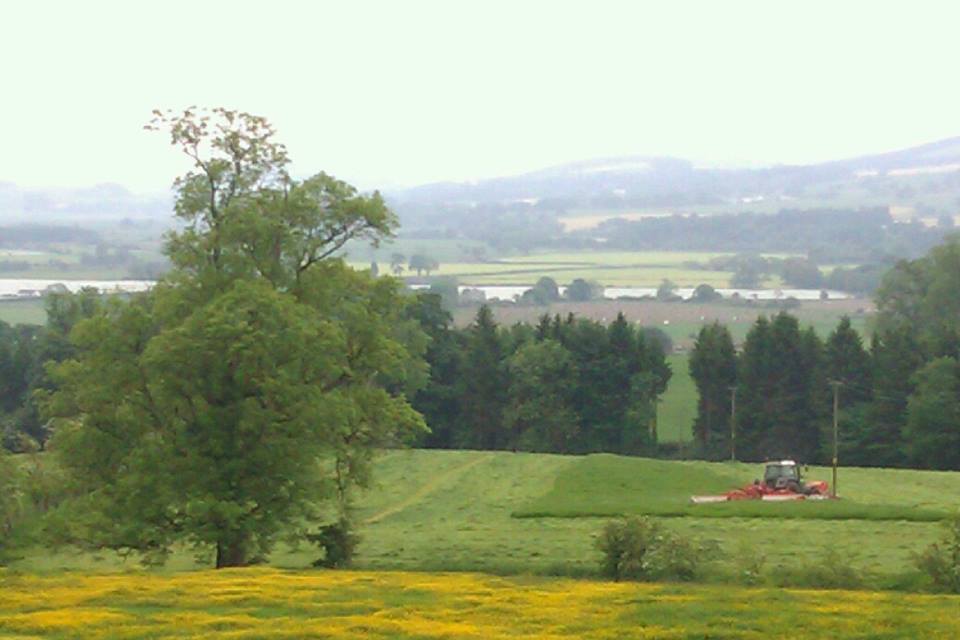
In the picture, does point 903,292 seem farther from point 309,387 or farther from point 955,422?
point 309,387

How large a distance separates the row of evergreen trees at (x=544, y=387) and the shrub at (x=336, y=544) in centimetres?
5139

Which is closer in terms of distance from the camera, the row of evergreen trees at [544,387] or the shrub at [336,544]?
the shrub at [336,544]

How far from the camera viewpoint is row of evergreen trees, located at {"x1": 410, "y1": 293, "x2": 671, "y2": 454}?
9306 centimetres

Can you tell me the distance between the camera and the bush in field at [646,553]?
34312 millimetres

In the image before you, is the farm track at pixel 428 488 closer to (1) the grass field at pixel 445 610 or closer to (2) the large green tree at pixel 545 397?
(2) the large green tree at pixel 545 397

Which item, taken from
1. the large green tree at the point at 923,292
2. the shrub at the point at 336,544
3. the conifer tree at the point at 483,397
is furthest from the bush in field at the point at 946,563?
the large green tree at the point at 923,292

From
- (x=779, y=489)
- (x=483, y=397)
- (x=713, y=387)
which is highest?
(x=713, y=387)

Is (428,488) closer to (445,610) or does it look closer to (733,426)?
(733,426)

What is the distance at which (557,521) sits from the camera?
2090 inches

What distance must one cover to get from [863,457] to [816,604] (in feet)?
201

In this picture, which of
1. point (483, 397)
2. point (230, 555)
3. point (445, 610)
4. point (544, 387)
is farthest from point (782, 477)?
point (483, 397)

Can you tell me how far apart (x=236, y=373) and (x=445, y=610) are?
14.7 meters

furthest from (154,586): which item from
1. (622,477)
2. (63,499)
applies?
(622,477)

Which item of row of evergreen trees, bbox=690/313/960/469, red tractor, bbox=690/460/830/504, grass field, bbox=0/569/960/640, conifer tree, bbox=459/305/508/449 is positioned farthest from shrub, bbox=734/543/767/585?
conifer tree, bbox=459/305/508/449
